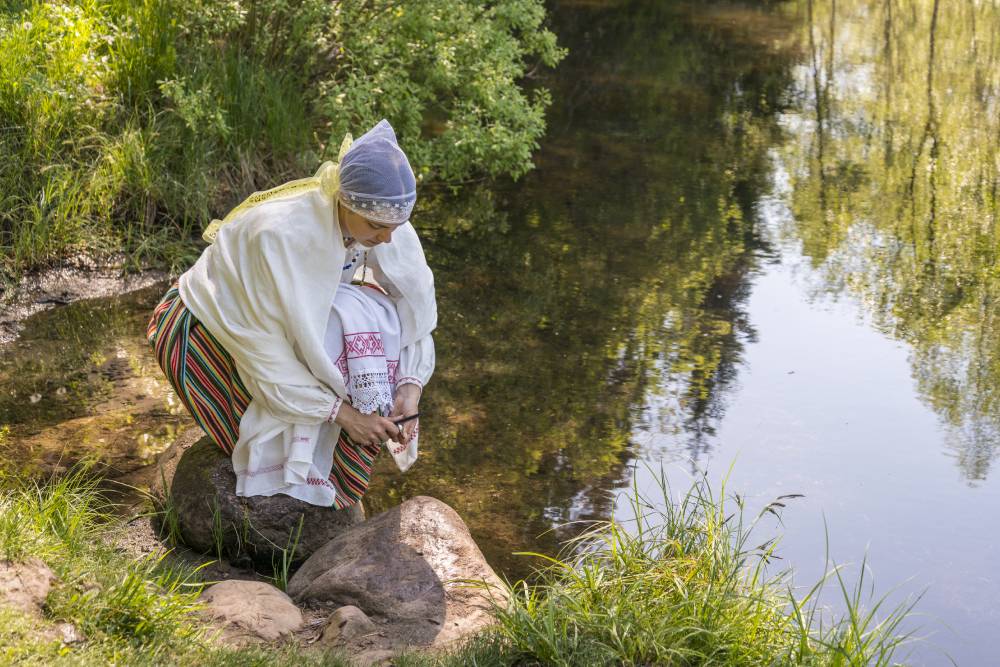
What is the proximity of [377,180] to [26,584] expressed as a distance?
1.53 metres

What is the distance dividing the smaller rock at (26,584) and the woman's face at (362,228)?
1.39 m

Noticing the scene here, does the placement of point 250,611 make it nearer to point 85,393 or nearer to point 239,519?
point 239,519

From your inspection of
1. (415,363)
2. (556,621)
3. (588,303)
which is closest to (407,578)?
(556,621)

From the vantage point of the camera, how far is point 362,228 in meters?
3.65

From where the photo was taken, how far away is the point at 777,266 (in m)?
6.97

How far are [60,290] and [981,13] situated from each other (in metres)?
13.7

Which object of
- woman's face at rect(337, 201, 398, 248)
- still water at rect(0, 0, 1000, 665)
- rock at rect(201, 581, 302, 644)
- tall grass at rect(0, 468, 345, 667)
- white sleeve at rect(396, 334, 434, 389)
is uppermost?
woman's face at rect(337, 201, 398, 248)

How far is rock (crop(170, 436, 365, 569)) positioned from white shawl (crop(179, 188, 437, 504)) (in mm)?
86

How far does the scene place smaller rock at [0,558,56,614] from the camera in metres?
2.78

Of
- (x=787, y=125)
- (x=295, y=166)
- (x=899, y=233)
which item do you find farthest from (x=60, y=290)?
(x=787, y=125)

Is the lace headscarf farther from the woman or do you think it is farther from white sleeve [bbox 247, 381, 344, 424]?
white sleeve [bbox 247, 381, 344, 424]

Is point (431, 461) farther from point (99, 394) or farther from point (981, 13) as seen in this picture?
point (981, 13)

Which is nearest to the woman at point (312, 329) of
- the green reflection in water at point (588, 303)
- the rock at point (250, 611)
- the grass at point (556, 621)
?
the rock at point (250, 611)

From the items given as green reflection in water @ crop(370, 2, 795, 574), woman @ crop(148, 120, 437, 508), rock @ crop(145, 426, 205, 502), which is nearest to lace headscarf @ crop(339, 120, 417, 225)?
woman @ crop(148, 120, 437, 508)
